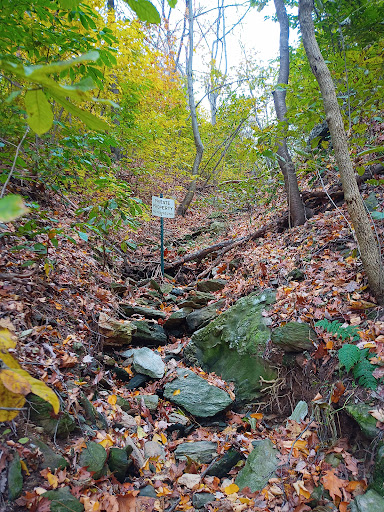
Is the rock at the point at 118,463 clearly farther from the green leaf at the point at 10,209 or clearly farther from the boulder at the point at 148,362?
the green leaf at the point at 10,209

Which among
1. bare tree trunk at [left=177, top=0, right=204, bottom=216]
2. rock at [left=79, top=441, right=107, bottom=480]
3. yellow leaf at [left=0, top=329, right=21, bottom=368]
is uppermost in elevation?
Answer: bare tree trunk at [left=177, top=0, right=204, bottom=216]

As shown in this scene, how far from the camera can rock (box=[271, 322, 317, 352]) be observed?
304 centimetres

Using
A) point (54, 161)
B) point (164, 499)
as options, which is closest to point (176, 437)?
point (164, 499)

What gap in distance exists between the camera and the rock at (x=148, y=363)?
3697mm

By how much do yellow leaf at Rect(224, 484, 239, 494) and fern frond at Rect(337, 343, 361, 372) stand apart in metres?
1.31

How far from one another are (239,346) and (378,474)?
6.43 ft

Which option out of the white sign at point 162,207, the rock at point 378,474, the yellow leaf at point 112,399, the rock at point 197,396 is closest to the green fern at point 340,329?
the rock at point 378,474

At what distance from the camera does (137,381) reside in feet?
11.8

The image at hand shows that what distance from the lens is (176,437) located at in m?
3.02

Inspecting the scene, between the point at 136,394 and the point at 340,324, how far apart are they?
231 cm

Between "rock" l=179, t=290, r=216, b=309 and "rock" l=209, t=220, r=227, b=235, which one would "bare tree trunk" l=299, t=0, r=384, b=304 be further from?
"rock" l=209, t=220, r=227, b=235

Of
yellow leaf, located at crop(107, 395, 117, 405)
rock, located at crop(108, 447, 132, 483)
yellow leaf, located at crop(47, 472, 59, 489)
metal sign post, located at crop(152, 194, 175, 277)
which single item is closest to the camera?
yellow leaf, located at crop(47, 472, 59, 489)

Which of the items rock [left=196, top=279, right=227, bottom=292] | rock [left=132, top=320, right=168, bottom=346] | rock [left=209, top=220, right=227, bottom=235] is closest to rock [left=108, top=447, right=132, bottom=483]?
rock [left=132, top=320, right=168, bottom=346]

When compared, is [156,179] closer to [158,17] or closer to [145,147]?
[145,147]
